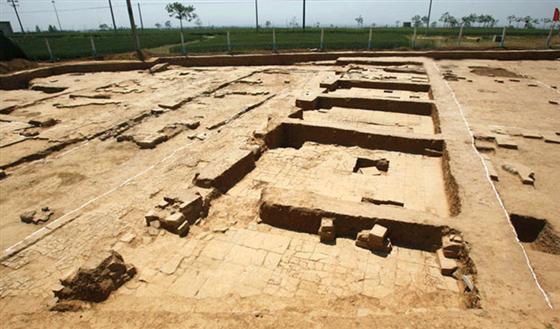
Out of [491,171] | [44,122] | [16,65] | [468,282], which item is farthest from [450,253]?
[16,65]

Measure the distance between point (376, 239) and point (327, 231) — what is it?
66cm

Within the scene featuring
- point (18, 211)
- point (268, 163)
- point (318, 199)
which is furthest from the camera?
point (268, 163)

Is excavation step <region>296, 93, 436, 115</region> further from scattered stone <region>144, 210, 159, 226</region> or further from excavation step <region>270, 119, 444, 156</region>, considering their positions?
scattered stone <region>144, 210, 159, 226</region>

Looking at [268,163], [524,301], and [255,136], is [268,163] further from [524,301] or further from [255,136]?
[524,301]

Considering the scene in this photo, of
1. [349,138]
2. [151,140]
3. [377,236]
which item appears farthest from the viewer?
[151,140]

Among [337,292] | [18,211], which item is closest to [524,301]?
[337,292]

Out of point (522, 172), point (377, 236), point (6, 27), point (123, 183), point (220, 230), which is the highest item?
point (6, 27)

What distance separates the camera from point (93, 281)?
3.72 meters

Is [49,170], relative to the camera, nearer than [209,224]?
No

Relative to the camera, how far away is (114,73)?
1875 cm

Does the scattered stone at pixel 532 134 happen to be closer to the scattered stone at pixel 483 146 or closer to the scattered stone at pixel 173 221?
the scattered stone at pixel 483 146

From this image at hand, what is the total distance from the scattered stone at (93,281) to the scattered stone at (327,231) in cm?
258

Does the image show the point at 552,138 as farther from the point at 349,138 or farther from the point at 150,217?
the point at 150,217

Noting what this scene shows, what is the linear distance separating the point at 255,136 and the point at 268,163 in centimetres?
106
